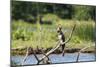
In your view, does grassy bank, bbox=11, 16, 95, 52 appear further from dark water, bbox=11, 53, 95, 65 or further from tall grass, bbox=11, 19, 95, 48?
dark water, bbox=11, 53, 95, 65

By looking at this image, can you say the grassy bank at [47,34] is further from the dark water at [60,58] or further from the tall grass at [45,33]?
the dark water at [60,58]

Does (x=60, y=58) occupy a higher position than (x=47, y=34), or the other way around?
(x=47, y=34)

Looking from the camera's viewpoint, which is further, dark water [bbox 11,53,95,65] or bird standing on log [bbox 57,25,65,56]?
bird standing on log [bbox 57,25,65,56]

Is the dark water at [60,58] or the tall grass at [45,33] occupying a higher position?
the tall grass at [45,33]

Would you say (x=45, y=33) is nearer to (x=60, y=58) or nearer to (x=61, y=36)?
(x=61, y=36)

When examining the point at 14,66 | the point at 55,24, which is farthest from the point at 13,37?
the point at 55,24

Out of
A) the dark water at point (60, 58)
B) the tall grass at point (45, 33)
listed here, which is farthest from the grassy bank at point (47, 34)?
the dark water at point (60, 58)

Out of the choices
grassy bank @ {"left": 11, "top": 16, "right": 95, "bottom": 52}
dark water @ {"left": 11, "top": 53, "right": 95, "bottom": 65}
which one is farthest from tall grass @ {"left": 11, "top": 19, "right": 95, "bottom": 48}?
dark water @ {"left": 11, "top": 53, "right": 95, "bottom": 65}

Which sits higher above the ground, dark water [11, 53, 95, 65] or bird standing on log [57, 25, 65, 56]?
bird standing on log [57, 25, 65, 56]

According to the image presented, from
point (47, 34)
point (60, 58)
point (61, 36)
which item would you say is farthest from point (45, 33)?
point (60, 58)

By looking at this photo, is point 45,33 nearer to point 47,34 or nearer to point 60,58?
point 47,34

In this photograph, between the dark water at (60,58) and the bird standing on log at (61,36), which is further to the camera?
the bird standing on log at (61,36)
